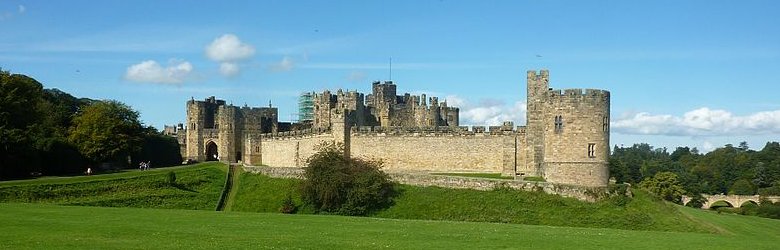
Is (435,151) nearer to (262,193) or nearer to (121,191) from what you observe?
(262,193)

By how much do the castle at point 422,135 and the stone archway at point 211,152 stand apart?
0.31ft

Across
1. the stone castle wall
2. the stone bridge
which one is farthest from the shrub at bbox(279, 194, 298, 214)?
the stone bridge

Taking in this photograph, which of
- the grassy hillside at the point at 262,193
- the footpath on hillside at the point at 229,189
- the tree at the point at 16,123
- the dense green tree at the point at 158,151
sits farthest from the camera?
the dense green tree at the point at 158,151

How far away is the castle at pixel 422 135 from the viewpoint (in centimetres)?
4312

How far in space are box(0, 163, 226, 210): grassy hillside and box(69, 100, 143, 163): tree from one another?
376 inches

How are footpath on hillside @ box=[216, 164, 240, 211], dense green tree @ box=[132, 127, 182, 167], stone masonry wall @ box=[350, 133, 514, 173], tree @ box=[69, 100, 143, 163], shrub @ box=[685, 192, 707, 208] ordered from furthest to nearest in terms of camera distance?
shrub @ box=[685, 192, 707, 208]
dense green tree @ box=[132, 127, 182, 167]
tree @ box=[69, 100, 143, 163]
stone masonry wall @ box=[350, 133, 514, 173]
footpath on hillside @ box=[216, 164, 240, 211]

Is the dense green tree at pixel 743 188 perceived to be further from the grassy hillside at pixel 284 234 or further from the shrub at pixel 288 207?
the grassy hillside at pixel 284 234

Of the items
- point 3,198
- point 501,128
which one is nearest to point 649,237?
point 501,128

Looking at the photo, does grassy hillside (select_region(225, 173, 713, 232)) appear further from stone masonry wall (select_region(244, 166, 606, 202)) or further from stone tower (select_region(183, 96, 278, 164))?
stone tower (select_region(183, 96, 278, 164))

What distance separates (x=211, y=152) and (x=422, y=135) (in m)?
32.3

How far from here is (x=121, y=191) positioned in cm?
4897

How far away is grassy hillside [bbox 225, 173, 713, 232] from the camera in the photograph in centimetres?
3691

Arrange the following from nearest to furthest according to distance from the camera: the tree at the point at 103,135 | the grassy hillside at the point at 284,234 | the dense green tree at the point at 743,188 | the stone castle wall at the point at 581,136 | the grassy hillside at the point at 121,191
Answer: the grassy hillside at the point at 284,234 → the stone castle wall at the point at 581,136 → the grassy hillside at the point at 121,191 → the tree at the point at 103,135 → the dense green tree at the point at 743,188

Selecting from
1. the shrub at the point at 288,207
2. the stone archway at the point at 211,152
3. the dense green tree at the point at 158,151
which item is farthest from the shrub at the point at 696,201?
the shrub at the point at 288,207
